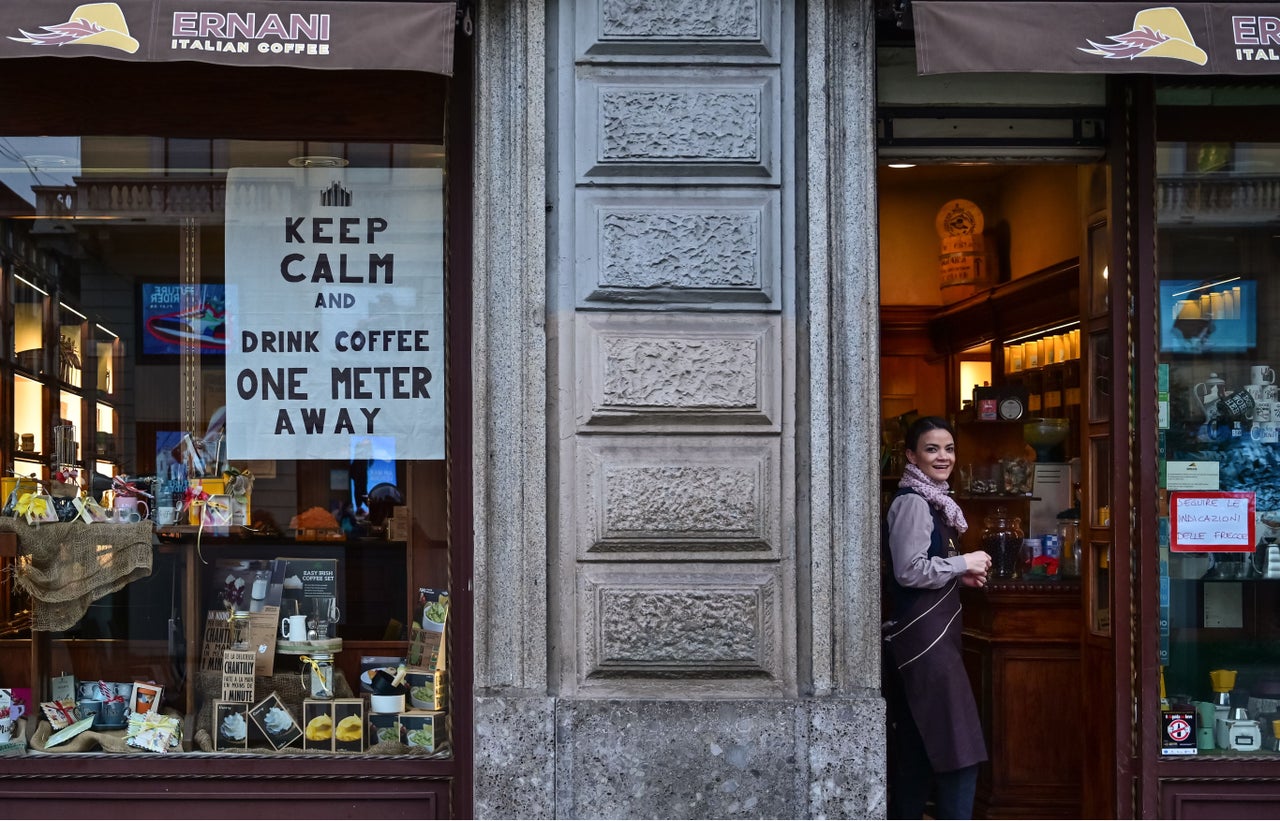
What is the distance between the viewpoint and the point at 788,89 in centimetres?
594

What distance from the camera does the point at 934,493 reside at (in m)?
6.32

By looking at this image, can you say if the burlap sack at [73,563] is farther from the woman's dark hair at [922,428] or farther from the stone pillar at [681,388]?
the woman's dark hair at [922,428]

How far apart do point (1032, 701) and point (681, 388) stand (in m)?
3.03

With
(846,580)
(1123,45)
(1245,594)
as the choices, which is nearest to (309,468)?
(846,580)

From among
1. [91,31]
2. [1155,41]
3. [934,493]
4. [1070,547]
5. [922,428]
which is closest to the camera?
[91,31]

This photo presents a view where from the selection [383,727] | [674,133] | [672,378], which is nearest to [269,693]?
[383,727]

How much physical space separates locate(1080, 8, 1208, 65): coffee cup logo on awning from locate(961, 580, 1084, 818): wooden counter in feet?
9.98

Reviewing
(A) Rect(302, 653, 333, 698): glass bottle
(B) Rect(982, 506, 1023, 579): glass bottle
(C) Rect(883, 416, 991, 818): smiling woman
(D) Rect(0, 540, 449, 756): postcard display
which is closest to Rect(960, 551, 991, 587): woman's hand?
(C) Rect(883, 416, 991, 818): smiling woman

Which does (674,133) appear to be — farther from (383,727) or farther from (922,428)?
(383,727)

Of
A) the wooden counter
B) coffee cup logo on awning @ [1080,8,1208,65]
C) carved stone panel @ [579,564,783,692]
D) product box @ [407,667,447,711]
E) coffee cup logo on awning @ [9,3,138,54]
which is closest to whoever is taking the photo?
coffee cup logo on awning @ [9,3,138,54]

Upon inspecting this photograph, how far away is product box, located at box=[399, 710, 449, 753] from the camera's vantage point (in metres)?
6.17

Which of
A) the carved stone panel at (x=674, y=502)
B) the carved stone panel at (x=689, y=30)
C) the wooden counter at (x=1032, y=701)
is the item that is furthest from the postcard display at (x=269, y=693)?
the wooden counter at (x=1032, y=701)

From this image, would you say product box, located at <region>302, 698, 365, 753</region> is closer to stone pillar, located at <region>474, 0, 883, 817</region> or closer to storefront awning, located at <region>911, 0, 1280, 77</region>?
stone pillar, located at <region>474, 0, 883, 817</region>

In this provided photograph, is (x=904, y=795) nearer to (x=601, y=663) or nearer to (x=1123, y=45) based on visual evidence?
(x=601, y=663)
